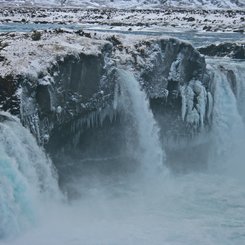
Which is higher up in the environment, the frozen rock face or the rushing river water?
the frozen rock face

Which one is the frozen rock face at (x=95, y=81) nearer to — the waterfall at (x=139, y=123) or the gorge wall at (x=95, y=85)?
the gorge wall at (x=95, y=85)

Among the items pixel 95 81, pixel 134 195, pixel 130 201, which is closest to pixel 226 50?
pixel 95 81

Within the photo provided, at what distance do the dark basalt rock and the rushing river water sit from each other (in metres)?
13.5

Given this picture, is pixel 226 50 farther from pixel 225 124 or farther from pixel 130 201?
pixel 130 201

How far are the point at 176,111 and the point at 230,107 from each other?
190 inches

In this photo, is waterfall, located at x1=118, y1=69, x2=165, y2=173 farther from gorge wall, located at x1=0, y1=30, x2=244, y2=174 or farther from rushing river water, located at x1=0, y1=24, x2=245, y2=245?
gorge wall, located at x1=0, y1=30, x2=244, y2=174

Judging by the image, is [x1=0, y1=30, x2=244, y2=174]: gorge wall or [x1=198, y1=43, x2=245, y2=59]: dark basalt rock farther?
[x1=198, y1=43, x2=245, y2=59]: dark basalt rock

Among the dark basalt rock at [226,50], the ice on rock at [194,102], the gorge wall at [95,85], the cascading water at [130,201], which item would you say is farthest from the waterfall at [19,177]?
the dark basalt rock at [226,50]

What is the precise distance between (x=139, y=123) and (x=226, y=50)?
71.2ft

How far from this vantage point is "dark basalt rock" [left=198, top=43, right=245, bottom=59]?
48000 mm

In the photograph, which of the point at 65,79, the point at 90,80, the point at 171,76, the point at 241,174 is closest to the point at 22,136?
the point at 65,79

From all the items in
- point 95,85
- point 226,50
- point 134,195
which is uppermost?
point 95,85

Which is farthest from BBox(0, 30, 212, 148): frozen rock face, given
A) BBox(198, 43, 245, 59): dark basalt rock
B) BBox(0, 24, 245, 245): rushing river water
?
BBox(198, 43, 245, 59): dark basalt rock

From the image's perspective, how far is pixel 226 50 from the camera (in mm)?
48812
